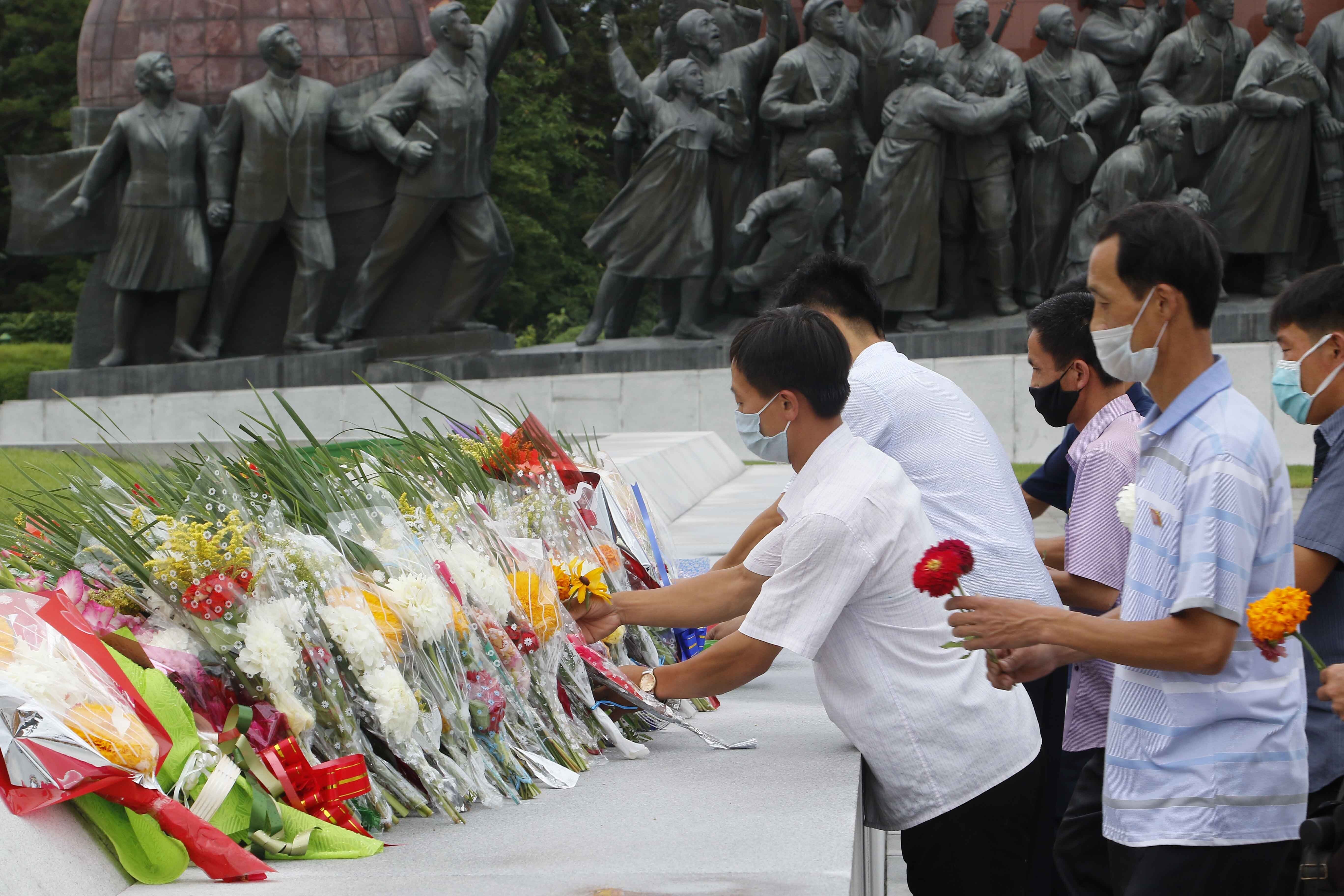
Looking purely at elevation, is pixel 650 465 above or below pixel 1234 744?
below

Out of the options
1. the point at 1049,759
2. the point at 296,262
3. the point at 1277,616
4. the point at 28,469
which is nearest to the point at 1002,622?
the point at 1277,616

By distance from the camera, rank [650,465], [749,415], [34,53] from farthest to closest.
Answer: [34,53] < [650,465] < [749,415]

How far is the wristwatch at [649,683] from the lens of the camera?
98.3 inches

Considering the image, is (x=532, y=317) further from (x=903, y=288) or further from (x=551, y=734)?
(x=551, y=734)

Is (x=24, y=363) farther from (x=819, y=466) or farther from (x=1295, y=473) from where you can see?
(x=819, y=466)

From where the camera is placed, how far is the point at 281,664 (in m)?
2.04

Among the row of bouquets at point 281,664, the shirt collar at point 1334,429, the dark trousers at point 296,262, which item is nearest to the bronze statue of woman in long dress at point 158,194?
the dark trousers at point 296,262

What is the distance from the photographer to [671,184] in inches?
536

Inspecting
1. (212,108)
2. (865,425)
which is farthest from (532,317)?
(865,425)

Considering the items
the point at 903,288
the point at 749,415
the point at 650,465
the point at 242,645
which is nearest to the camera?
the point at 242,645

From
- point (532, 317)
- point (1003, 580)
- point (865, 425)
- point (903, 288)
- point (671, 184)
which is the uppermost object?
point (865, 425)

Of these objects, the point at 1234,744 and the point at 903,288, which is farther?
the point at 903,288

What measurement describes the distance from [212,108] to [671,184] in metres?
4.58

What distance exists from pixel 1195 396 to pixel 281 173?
12.6 metres
